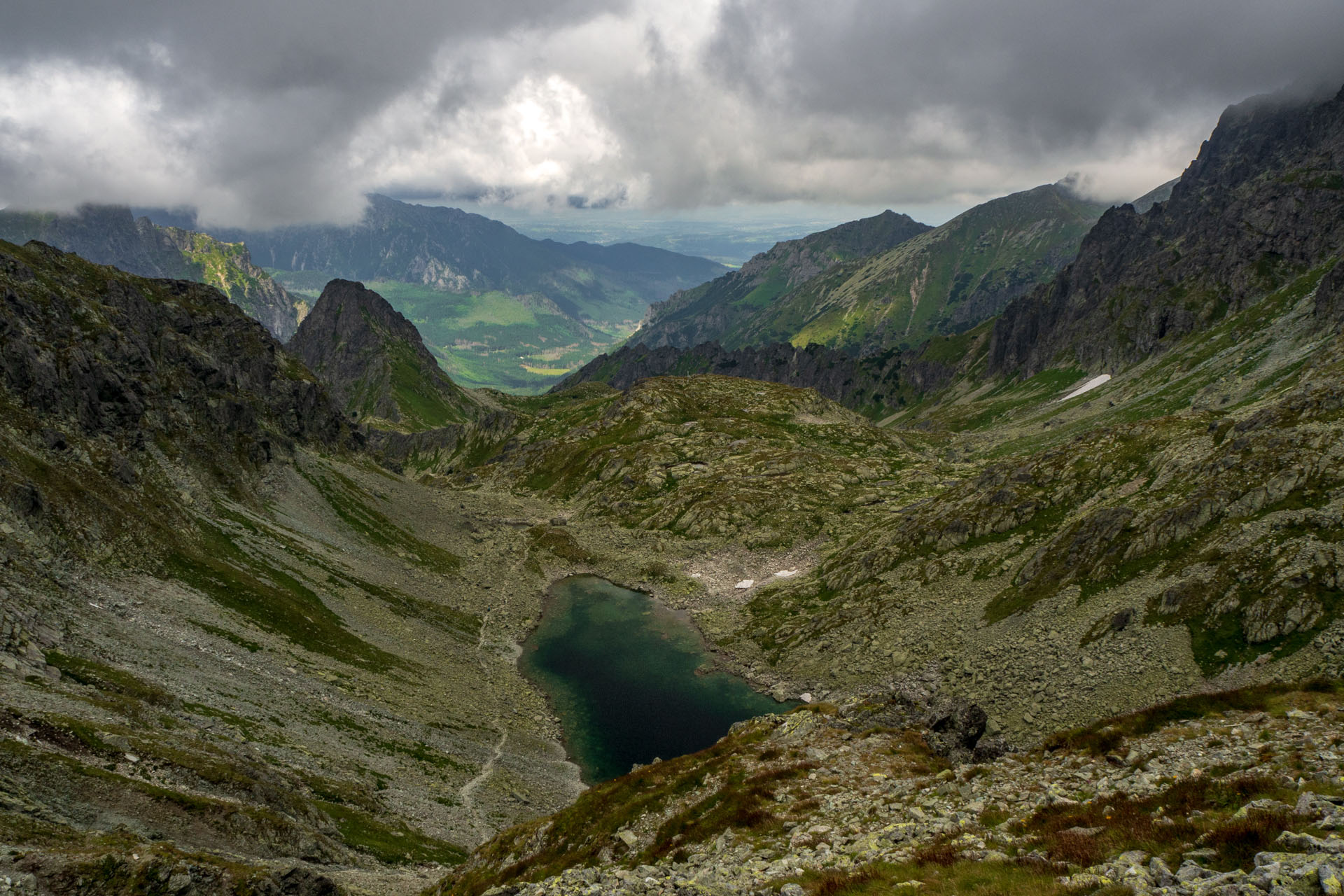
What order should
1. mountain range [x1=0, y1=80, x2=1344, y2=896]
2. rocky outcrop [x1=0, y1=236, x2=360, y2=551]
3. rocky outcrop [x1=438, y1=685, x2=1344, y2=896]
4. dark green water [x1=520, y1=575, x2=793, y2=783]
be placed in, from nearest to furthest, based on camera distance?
rocky outcrop [x1=438, y1=685, x2=1344, y2=896], mountain range [x1=0, y1=80, x2=1344, y2=896], rocky outcrop [x1=0, y1=236, x2=360, y2=551], dark green water [x1=520, y1=575, x2=793, y2=783]

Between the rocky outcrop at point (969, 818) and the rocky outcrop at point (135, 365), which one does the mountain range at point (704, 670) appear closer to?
the rocky outcrop at point (969, 818)

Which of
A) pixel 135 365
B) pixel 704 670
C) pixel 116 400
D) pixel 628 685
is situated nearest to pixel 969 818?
pixel 704 670

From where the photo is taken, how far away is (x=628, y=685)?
102 m

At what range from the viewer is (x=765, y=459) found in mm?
183375

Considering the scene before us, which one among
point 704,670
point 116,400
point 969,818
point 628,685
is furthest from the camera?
point 704,670

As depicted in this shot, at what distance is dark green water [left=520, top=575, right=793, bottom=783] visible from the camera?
86.0m

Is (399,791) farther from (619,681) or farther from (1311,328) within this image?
(1311,328)

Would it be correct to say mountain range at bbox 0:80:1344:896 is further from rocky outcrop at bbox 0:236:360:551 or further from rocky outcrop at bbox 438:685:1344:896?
rocky outcrop at bbox 0:236:360:551

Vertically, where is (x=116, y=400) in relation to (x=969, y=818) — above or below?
above

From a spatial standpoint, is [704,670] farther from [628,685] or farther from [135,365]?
[135,365]

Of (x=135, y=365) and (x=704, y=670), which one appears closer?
(x=704, y=670)

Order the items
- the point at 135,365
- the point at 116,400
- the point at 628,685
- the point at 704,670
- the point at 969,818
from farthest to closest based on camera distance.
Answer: the point at 135,365 < the point at 704,670 < the point at 628,685 < the point at 116,400 < the point at 969,818

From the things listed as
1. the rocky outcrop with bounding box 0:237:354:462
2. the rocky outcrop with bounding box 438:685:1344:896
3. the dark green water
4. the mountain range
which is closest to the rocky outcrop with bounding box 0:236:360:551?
the rocky outcrop with bounding box 0:237:354:462

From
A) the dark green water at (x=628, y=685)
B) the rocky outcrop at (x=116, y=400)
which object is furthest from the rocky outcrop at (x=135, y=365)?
the dark green water at (x=628, y=685)
